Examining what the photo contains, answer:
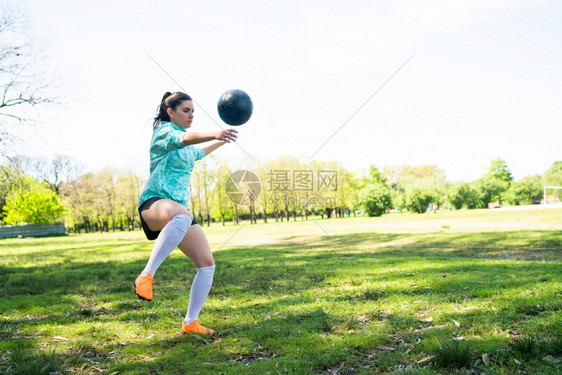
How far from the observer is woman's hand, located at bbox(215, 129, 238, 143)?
12.0ft

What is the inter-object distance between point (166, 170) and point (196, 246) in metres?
0.86

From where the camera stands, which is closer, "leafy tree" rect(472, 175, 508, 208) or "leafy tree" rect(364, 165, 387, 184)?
"leafy tree" rect(472, 175, 508, 208)

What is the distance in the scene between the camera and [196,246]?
13.8 feet

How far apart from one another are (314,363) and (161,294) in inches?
156

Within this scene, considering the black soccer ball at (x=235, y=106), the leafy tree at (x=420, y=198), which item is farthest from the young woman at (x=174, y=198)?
the leafy tree at (x=420, y=198)

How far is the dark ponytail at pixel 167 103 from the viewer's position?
4273 millimetres

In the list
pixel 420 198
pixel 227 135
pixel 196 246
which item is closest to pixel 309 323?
pixel 196 246

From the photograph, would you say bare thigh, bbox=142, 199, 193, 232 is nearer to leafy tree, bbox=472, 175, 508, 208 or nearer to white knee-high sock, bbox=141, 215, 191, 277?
white knee-high sock, bbox=141, 215, 191, 277

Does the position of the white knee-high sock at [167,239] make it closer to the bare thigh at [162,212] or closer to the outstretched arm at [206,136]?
the bare thigh at [162,212]

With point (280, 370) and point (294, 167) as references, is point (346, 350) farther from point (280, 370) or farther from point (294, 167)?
point (294, 167)

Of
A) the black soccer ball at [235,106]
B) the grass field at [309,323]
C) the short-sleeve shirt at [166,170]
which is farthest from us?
the black soccer ball at [235,106]

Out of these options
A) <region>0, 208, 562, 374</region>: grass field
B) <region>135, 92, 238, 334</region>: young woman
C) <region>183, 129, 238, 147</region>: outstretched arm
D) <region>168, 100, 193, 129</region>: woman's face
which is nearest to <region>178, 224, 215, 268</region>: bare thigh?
<region>135, 92, 238, 334</region>: young woman

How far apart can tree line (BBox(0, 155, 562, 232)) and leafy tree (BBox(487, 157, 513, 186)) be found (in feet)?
23.5

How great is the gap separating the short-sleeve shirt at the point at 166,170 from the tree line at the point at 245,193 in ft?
99.3
